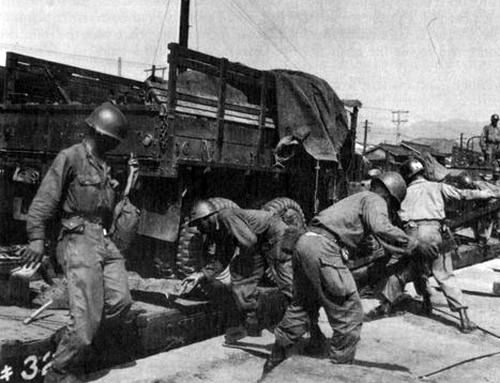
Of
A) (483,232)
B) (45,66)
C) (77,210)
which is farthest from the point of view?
(483,232)

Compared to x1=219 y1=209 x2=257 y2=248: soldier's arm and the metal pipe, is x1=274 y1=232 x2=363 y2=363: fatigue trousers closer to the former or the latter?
x1=219 y1=209 x2=257 y2=248: soldier's arm

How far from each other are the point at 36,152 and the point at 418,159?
4.83 metres

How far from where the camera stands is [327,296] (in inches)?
195

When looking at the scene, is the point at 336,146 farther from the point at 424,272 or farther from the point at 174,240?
the point at 174,240

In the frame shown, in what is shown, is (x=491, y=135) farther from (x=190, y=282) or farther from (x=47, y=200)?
(x=47, y=200)

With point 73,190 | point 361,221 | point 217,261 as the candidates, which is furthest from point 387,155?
point 73,190

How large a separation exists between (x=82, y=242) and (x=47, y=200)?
1.33 ft

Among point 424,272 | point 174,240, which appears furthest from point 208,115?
point 424,272

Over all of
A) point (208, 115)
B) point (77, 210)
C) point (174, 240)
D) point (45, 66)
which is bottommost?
point (174, 240)

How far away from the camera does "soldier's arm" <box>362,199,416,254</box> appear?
16.5ft

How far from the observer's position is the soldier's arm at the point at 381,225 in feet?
16.5

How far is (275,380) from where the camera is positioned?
413cm

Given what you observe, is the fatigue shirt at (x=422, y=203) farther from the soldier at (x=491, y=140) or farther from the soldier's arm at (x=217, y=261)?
the soldier at (x=491, y=140)

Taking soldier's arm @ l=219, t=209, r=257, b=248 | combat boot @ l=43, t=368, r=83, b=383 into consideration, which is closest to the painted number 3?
combat boot @ l=43, t=368, r=83, b=383
